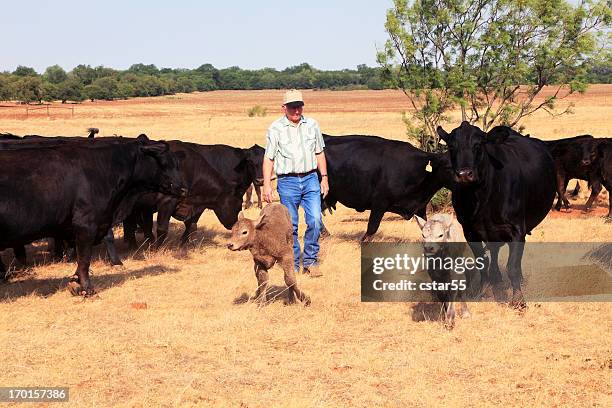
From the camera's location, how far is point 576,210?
16891 millimetres

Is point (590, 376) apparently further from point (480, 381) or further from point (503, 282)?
point (503, 282)

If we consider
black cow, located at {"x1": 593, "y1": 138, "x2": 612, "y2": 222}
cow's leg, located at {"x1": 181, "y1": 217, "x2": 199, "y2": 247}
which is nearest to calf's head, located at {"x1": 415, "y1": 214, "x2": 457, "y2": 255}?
cow's leg, located at {"x1": 181, "y1": 217, "x2": 199, "y2": 247}

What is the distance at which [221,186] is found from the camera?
1297 cm

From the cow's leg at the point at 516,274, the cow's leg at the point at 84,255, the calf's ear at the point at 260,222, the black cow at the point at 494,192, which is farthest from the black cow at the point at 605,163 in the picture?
the cow's leg at the point at 84,255

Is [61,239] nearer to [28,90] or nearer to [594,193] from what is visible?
[594,193]

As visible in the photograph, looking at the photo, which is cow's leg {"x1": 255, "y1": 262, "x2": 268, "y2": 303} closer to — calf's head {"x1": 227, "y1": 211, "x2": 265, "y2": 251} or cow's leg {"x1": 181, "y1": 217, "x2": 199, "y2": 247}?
calf's head {"x1": 227, "y1": 211, "x2": 265, "y2": 251}

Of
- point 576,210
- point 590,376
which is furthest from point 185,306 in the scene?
point 576,210

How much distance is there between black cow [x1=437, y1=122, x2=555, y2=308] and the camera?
841 centimetres

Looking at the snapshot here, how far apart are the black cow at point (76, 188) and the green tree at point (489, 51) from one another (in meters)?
8.57

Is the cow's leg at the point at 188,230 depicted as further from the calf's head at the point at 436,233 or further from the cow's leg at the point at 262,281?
the calf's head at the point at 436,233

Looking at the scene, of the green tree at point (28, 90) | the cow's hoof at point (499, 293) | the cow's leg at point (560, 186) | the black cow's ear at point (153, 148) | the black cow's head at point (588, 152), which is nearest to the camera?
the cow's hoof at point (499, 293)

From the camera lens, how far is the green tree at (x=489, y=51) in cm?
1664

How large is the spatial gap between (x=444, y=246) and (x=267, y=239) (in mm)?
1920

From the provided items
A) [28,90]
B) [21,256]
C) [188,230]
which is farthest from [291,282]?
[28,90]
